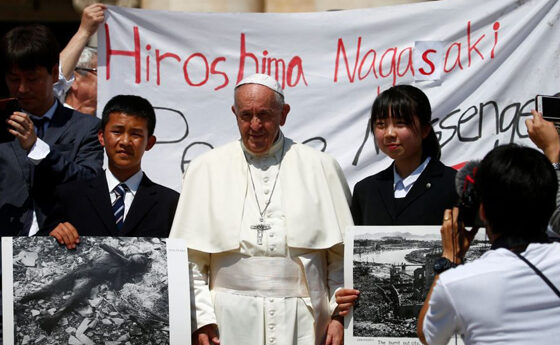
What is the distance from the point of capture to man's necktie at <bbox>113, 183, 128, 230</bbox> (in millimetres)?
4789

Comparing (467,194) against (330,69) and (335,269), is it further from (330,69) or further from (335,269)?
(330,69)

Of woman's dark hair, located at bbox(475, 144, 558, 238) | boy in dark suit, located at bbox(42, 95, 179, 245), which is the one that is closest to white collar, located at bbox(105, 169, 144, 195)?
boy in dark suit, located at bbox(42, 95, 179, 245)

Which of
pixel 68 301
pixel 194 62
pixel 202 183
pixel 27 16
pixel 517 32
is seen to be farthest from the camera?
pixel 27 16

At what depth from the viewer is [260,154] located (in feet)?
16.1

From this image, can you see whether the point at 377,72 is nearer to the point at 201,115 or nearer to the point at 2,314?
the point at 201,115

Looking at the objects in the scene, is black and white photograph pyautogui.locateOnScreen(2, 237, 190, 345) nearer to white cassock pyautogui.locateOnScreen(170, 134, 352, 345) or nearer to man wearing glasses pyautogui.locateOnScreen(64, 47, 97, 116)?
white cassock pyautogui.locateOnScreen(170, 134, 352, 345)

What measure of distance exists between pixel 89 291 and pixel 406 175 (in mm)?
1544

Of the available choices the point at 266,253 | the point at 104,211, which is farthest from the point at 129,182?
the point at 266,253

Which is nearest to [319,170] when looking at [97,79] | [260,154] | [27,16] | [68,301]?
[260,154]

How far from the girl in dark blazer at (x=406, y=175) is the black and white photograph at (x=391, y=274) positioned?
0.86 feet

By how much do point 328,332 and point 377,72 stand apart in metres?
2.36

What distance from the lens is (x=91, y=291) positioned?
14.6ft

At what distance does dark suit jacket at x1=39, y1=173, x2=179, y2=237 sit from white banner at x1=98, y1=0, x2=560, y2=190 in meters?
1.74

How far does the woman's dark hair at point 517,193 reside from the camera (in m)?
3.33
